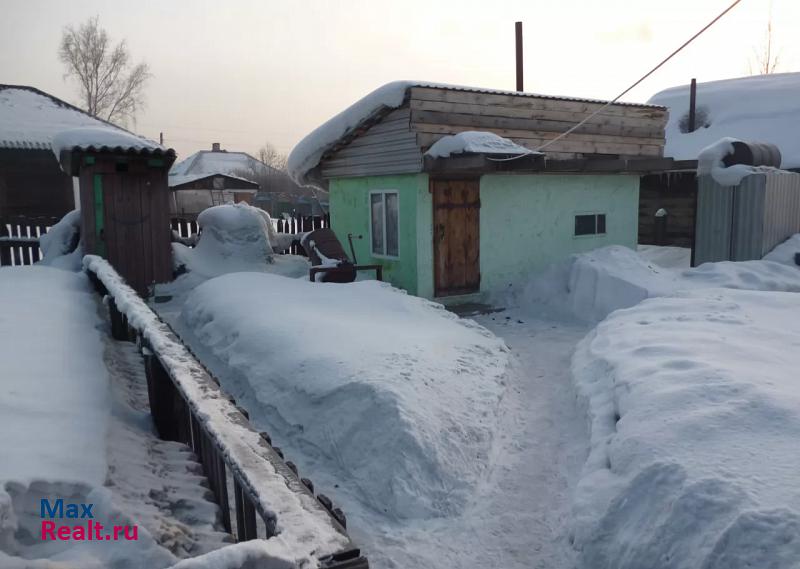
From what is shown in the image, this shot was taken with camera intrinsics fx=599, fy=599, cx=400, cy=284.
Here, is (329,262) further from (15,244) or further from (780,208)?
(780,208)

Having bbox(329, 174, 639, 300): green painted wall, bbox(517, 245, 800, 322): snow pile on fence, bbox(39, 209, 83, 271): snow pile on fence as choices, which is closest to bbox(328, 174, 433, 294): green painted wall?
bbox(329, 174, 639, 300): green painted wall

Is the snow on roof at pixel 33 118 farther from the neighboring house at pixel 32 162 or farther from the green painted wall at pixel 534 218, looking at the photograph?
the green painted wall at pixel 534 218

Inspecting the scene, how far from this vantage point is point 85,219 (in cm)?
995

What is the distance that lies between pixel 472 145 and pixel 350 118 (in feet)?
8.79

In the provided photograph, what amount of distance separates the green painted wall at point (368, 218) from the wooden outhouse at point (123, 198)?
140 inches

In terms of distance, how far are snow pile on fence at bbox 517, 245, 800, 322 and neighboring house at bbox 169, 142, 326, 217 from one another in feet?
63.8

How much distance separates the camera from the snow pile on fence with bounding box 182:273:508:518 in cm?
434

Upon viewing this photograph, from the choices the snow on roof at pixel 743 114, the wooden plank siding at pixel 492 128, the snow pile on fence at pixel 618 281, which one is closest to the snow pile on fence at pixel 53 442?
the wooden plank siding at pixel 492 128

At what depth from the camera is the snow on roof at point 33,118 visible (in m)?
18.0

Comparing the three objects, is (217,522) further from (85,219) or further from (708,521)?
(85,219)

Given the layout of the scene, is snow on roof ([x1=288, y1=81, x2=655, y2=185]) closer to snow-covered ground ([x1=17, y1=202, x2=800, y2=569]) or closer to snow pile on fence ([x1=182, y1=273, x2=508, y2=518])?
snow-covered ground ([x1=17, y1=202, x2=800, y2=569])

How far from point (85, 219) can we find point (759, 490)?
10105 millimetres

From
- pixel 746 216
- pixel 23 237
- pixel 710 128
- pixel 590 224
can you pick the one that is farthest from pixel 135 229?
pixel 710 128

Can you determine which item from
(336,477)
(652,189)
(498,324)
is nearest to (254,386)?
(336,477)
